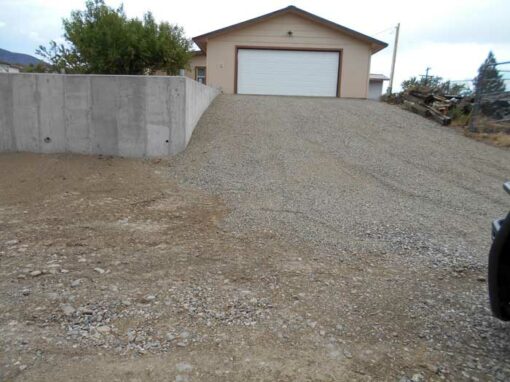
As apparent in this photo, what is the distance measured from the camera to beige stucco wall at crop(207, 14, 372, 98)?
20.3m

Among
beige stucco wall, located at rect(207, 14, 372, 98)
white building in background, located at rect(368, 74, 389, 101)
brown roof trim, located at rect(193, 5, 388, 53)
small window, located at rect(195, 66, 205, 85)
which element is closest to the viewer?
brown roof trim, located at rect(193, 5, 388, 53)

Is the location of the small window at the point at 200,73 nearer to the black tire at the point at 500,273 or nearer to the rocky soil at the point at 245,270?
the rocky soil at the point at 245,270

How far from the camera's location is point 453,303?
139 inches

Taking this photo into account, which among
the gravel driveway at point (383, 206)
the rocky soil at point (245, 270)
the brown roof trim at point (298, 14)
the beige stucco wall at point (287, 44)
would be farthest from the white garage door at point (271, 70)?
Answer: the rocky soil at point (245, 270)

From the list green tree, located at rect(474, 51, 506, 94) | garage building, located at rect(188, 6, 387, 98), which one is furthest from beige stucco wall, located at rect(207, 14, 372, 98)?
green tree, located at rect(474, 51, 506, 94)

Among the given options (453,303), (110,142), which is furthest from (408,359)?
(110,142)

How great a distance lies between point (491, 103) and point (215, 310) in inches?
475

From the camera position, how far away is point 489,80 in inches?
488

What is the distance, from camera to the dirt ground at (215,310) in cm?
268

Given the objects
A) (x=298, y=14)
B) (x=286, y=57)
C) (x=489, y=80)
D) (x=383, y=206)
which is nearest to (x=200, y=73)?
(x=286, y=57)

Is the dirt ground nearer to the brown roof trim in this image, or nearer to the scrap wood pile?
the scrap wood pile

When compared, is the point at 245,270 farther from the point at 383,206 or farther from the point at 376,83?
the point at 376,83

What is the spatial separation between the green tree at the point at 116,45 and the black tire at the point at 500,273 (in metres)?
15.6

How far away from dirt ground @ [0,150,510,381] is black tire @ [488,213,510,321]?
0.42 metres
